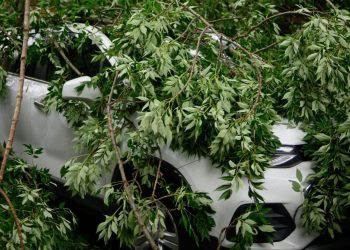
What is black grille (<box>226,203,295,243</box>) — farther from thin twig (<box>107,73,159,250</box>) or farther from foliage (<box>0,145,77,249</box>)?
foliage (<box>0,145,77,249</box>)

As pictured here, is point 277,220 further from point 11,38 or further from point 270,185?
point 11,38

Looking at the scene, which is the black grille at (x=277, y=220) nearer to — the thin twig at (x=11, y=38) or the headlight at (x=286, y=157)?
the headlight at (x=286, y=157)

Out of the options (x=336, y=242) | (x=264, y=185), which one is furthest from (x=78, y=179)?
(x=336, y=242)

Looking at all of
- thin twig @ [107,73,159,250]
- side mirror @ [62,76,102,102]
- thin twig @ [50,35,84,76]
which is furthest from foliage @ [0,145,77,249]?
thin twig @ [50,35,84,76]

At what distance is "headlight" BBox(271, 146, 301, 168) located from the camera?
11.7 ft

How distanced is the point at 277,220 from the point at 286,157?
41 cm

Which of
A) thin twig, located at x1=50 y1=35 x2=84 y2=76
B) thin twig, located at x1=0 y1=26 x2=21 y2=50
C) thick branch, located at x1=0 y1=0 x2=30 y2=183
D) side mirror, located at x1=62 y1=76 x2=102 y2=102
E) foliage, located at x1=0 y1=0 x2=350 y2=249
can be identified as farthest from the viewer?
thin twig, located at x1=0 y1=26 x2=21 y2=50

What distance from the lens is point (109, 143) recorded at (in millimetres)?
3646

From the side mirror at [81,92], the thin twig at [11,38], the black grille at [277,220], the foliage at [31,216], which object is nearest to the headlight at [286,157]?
the black grille at [277,220]

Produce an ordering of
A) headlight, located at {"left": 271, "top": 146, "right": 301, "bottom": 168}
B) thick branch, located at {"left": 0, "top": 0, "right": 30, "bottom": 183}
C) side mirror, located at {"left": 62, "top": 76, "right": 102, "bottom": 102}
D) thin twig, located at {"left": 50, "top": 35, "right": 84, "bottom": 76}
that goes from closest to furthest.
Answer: thick branch, located at {"left": 0, "top": 0, "right": 30, "bottom": 183}
headlight, located at {"left": 271, "top": 146, "right": 301, "bottom": 168}
side mirror, located at {"left": 62, "top": 76, "right": 102, "bottom": 102}
thin twig, located at {"left": 50, "top": 35, "right": 84, "bottom": 76}

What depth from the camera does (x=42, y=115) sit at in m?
4.82

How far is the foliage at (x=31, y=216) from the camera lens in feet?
11.1

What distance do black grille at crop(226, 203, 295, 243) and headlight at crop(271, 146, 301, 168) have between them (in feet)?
0.89

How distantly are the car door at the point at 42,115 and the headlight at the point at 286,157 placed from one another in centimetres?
170
